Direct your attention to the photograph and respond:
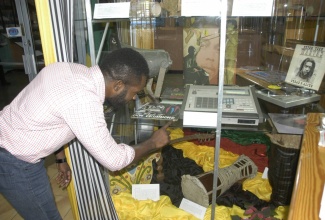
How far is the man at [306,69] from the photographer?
4.62 ft

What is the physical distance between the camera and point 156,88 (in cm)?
158

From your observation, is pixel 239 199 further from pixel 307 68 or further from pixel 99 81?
pixel 99 81

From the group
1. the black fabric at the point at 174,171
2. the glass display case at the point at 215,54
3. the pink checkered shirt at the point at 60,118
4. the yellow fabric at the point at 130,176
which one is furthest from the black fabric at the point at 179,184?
the pink checkered shirt at the point at 60,118

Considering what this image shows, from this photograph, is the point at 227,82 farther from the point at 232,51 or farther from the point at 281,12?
the point at 281,12

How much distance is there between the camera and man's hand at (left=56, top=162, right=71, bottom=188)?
148cm

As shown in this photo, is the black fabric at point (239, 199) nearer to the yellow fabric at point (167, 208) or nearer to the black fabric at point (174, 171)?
the yellow fabric at point (167, 208)

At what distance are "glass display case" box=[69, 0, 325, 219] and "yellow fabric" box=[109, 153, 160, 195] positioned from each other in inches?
7.8

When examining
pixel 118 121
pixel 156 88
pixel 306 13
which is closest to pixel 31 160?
pixel 118 121

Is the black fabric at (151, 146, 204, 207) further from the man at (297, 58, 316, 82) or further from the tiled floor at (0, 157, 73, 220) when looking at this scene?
the man at (297, 58, 316, 82)

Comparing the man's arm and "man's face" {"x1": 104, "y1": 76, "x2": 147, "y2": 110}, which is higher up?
"man's face" {"x1": 104, "y1": 76, "x2": 147, "y2": 110}

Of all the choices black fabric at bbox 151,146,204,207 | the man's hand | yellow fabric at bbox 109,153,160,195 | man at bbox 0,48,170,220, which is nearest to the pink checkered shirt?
man at bbox 0,48,170,220

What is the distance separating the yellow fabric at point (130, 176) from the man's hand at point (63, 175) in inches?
12.5

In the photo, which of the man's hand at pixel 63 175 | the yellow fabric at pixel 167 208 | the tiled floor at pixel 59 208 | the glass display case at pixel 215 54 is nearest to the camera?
the glass display case at pixel 215 54

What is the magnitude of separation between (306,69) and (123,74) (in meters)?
1.03
